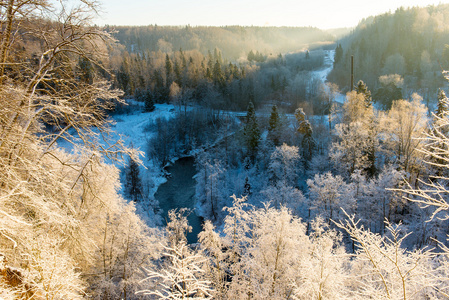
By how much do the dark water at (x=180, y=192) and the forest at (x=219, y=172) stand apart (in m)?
0.93

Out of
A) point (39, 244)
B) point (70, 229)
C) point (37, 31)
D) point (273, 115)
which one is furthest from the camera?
point (273, 115)

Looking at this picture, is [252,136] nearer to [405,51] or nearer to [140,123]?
[140,123]

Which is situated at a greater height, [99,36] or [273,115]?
[99,36]

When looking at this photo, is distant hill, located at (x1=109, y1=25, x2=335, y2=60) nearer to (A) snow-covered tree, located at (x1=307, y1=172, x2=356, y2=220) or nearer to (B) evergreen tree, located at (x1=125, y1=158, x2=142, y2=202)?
(B) evergreen tree, located at (x1=125, y1=158, x2=142, y2=202)

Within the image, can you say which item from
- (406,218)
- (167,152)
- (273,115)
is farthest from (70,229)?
(167,152)

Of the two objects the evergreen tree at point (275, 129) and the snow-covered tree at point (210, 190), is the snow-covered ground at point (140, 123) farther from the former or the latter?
the evergreen tree at point (275, 129)

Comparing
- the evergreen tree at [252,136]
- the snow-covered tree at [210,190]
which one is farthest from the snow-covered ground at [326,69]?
the snow-covered tree at [210,190]

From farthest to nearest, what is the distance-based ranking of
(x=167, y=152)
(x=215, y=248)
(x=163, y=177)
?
(x=167, y=152) → (x=163, y=177) → (x=215, y=248)

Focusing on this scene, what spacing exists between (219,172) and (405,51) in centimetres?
5923

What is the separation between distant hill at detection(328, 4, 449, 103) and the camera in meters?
51.3

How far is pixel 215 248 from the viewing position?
12008 millimetres

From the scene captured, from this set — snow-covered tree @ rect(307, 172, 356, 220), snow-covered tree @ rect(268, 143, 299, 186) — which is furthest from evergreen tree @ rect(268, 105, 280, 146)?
snow-covered tree @ rect(307, 172, 356, 220)

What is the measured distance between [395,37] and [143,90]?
218 ft

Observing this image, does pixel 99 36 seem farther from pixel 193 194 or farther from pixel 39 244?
pixel 193 194
